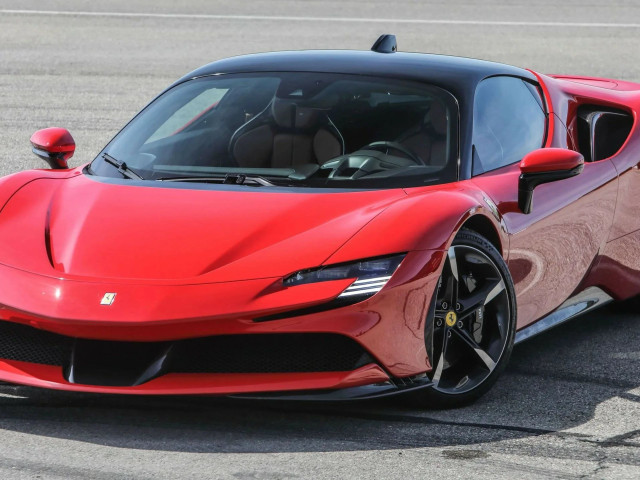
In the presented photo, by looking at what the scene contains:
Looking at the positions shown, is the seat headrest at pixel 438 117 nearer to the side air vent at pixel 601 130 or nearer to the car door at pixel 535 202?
the car door at pixel 535 202

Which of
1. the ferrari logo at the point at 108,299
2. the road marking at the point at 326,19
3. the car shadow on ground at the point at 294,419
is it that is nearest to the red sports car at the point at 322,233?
the ferrari logo at the point at 108,299

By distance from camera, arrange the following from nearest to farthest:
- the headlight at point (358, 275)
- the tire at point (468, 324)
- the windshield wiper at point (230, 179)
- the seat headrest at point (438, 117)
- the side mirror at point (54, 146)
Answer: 1. the headlight at point (358, 275)
2. the tire at point (468, 324)
3. the windshield wiper at point (230, 179)
4. the seat headrest at point (438, 117)
5. the side mirror at point (54, 146)

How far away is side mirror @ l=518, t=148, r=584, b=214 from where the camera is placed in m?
5.61

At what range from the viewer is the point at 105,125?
1149cm

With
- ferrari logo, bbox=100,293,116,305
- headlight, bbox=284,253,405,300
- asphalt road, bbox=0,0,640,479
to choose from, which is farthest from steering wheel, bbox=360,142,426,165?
ferrari logo, bbox=100,293,116,305

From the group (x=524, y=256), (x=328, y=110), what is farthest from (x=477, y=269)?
(x=328, y=110)

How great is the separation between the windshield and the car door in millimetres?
211

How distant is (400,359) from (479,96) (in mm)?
1746

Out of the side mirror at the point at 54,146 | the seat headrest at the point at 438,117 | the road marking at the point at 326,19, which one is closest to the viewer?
the seat headrest at the point at 438,117

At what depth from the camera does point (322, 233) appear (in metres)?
4.86

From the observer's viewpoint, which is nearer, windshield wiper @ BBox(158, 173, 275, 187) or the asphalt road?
the asphalt road

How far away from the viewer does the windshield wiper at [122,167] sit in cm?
567

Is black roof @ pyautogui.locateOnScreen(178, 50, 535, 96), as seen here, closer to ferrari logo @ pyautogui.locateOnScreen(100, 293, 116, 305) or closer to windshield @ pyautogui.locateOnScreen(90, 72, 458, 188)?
windshield @ pyautogui.locateOnScreen(90, 72, 458, 188)

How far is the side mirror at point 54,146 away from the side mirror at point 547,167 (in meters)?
1.99
